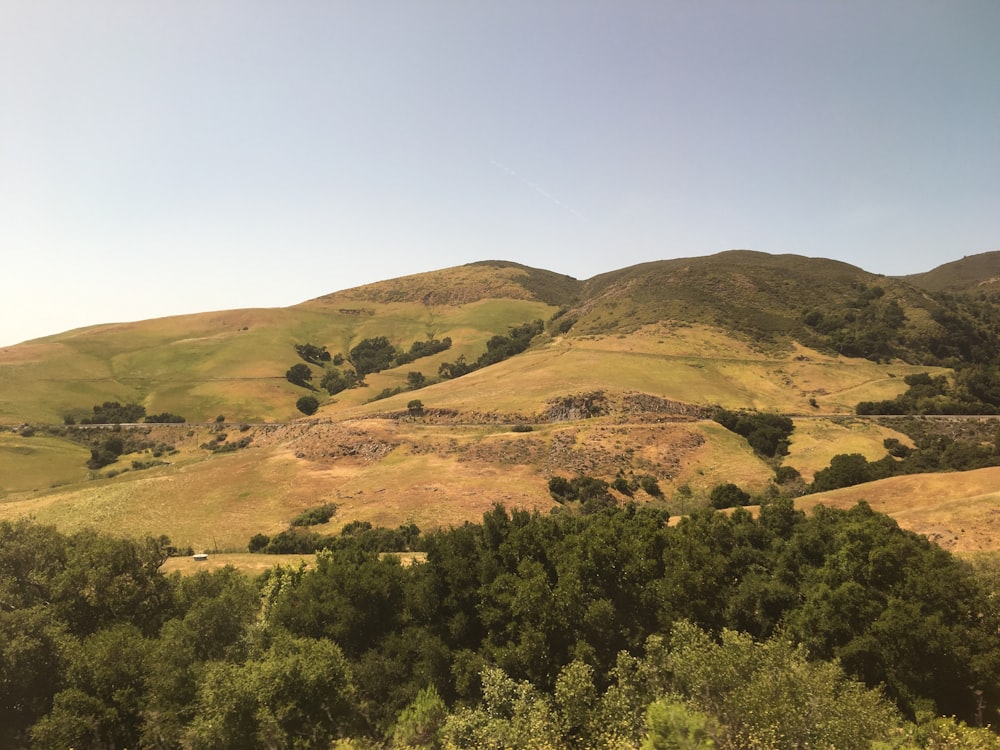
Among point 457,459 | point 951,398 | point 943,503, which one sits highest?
point 951,398

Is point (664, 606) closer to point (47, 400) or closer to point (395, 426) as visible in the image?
point (395, 426)

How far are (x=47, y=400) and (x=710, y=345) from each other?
14622cm

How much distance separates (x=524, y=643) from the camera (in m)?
22.1

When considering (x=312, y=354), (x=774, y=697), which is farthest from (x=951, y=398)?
(x=312, y=354)

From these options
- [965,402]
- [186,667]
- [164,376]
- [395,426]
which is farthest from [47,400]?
[965,402]

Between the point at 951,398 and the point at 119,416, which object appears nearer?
the point at 951,398

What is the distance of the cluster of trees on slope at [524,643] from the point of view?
1770 centimetres

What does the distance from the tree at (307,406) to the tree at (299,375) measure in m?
18.5

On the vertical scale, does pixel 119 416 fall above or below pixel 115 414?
below

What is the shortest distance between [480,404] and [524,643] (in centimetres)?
5995

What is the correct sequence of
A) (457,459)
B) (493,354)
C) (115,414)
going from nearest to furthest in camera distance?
(457,459) → (115,414) → (493,354)

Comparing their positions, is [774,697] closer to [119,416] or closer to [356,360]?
[119,416]

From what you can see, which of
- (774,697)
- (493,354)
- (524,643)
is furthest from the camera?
(493,354)

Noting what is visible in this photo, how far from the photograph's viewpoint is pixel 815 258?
596 feet
